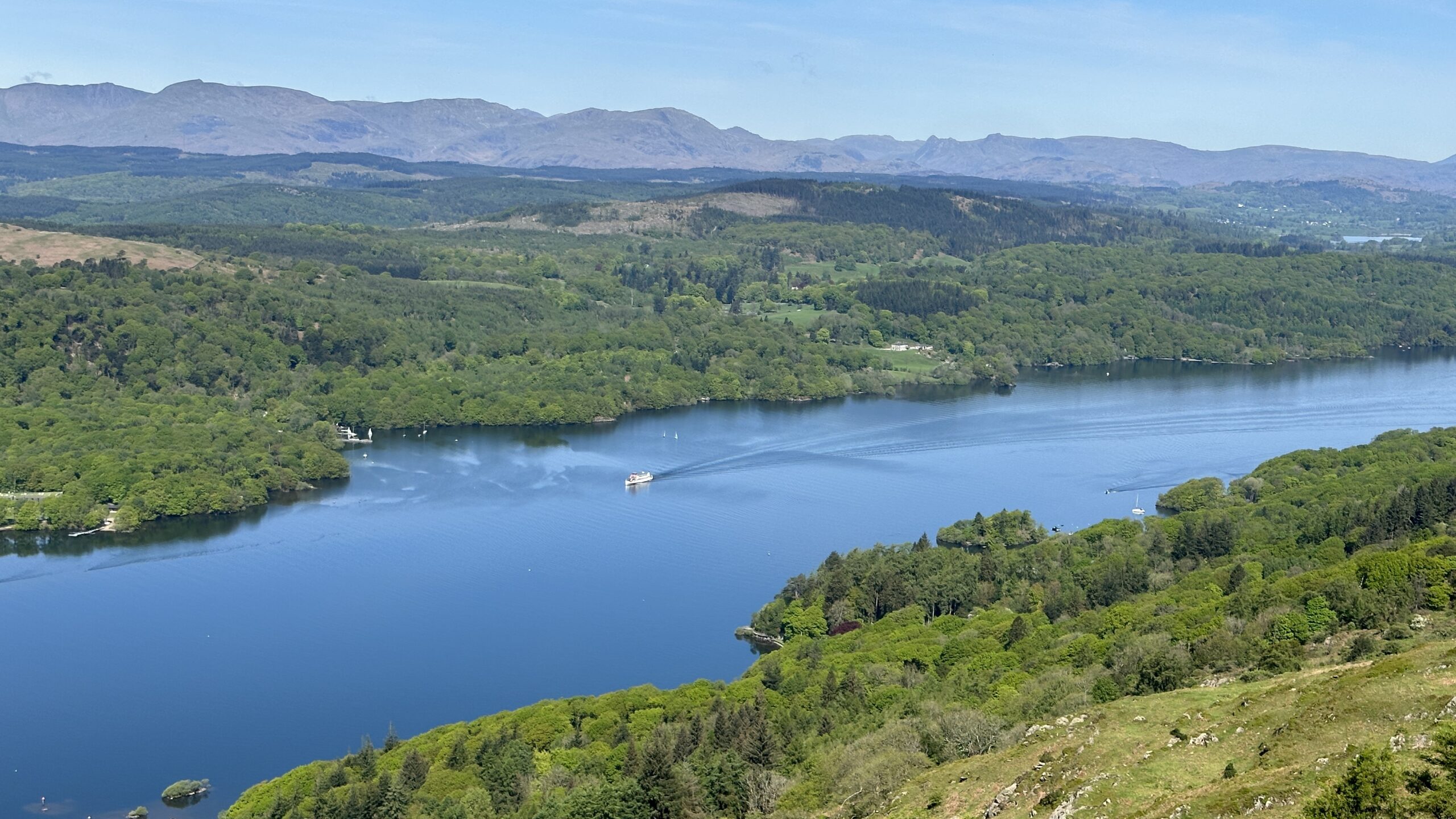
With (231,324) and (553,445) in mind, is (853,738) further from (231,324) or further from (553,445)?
(231,324)

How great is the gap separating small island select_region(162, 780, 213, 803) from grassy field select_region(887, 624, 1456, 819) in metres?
17.4

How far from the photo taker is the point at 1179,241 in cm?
15712

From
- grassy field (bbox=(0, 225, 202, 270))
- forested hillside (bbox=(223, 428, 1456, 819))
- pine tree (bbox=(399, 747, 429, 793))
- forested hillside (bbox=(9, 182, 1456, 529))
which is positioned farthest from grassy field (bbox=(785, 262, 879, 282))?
pine tree (bbox=(399, 747, 429, 793))

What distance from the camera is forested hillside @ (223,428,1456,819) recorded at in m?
17.6

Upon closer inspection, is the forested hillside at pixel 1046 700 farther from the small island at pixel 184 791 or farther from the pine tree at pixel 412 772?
the small island at pixel 184 791

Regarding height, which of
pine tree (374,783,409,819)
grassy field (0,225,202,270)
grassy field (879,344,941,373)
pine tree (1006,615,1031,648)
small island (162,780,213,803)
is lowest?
small island (162,780,213,803)

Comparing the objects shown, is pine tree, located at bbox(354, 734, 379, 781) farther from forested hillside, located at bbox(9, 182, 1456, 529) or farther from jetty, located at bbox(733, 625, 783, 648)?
forested hillside, located at bbox(9, 182, 1456, 529)

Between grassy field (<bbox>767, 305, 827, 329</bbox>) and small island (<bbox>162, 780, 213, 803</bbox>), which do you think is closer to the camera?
small island (<bbox>162, 780, 213, 803</bbox>)

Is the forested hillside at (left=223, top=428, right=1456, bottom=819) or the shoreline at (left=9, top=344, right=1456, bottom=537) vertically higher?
the forested hillside at (left=223, top=428, right=1456, bottom=819)

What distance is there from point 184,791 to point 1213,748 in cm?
2255

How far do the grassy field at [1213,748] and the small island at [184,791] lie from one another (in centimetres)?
1745

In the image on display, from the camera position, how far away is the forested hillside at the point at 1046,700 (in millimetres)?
17609

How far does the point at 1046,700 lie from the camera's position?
26812 mm

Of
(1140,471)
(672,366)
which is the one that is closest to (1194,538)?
(1140,471)
